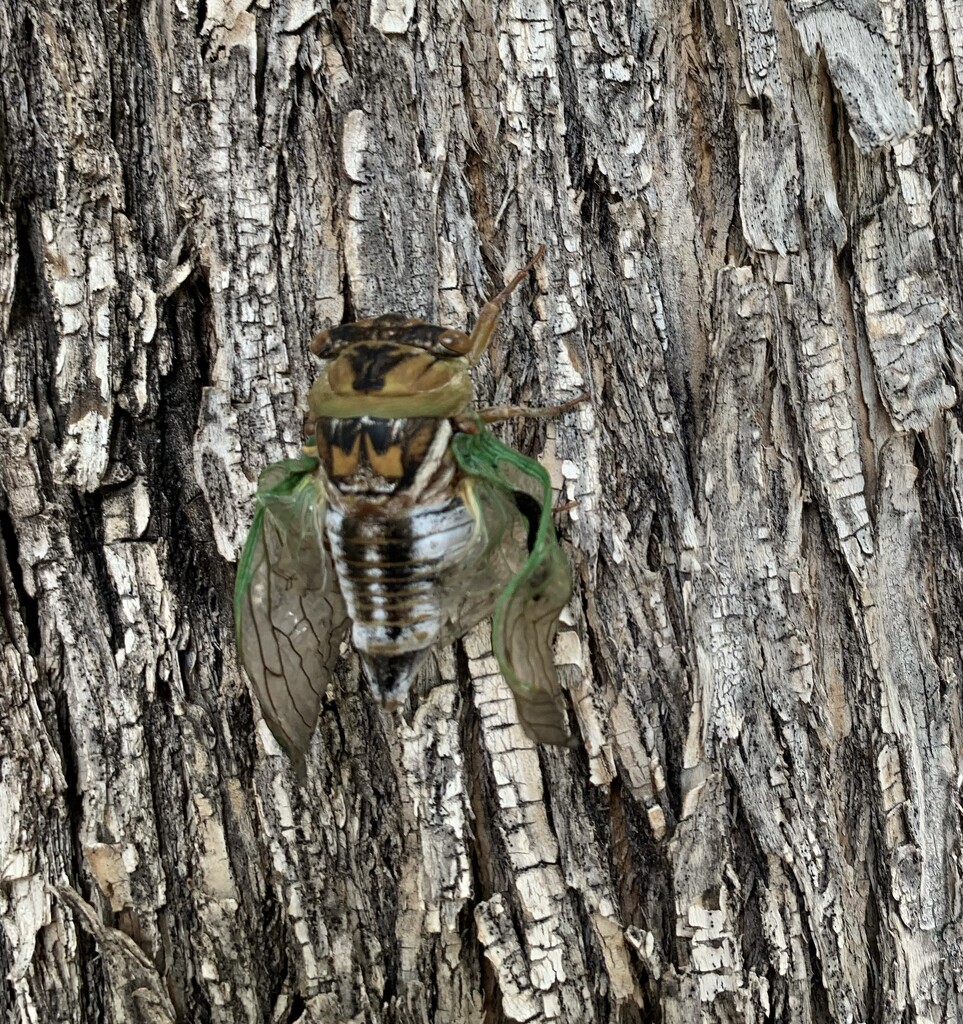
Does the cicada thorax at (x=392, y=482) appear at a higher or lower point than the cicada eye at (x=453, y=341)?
lower

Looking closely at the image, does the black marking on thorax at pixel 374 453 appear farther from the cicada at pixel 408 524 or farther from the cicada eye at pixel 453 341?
the cicada eye at pixel 453 341

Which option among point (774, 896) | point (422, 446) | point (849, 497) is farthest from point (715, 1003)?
point (422, 446)

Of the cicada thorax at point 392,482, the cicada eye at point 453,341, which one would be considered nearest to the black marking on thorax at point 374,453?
the cicada thorax at point 392,482

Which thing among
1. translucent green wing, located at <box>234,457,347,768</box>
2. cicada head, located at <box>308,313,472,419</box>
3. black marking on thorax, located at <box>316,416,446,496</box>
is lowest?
translucent green wing, located at <box>234,457,347,768</box>

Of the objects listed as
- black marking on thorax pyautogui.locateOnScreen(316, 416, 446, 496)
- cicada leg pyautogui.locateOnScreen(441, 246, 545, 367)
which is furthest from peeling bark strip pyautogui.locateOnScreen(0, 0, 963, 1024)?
black marking on thorax pyautogui.locateOnScreen(316, 416, 446, 496)

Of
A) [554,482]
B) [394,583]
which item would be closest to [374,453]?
[394,583]

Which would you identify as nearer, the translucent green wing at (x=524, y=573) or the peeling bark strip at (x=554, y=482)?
the translucent green wing at (x=524, y=573)

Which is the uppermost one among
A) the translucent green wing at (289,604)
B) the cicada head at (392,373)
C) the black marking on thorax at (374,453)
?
the cicada head at (392,373)

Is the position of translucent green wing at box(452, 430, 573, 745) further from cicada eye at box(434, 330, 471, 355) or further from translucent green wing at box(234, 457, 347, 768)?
translucent green wing at box(234, 457, 347, 768)
